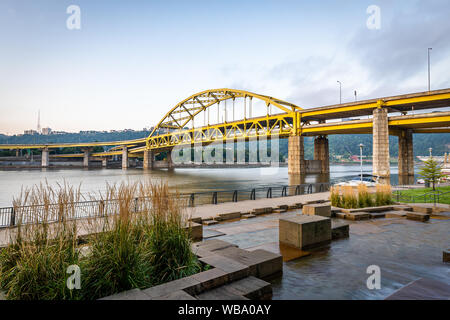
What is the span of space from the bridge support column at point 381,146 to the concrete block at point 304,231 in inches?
1601

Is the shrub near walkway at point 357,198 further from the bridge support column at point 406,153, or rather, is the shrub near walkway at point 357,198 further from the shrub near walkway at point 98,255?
the bridge support column at point 406,153

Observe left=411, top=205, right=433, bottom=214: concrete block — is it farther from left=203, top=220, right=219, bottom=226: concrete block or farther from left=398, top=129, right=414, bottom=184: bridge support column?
left=398, top=129, right=414, bottom=184: bridge support column

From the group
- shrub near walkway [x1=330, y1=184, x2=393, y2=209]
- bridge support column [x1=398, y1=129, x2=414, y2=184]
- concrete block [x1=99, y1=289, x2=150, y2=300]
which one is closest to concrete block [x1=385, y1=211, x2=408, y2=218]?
shrub near walkway [x1=330, y1=184, x2=393, y2=209]

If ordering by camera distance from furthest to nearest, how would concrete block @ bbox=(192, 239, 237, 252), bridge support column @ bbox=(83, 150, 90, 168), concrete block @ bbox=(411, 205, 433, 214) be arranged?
bridge support column @ bbox=(83, 150, 90, 168)
concrete block @ bbox=(411, 205, 433, 214)
concrete block @ bbox=(192, 239, 237, 252)

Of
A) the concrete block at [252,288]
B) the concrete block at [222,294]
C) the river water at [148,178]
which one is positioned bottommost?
the river water at [148,178]

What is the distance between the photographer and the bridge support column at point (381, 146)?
139ft

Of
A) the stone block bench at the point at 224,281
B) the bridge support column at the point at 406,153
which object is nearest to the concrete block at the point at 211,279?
the stone block bench at the point at 224,281

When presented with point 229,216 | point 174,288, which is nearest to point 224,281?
point 174,288

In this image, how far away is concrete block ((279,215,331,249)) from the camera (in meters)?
6.40

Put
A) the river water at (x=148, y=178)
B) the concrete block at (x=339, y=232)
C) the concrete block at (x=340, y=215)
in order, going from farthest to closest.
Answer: the river water at (x=148, y=178) < the concrete block at (x=340, y=215) < the concrete block at (x=339, y=232)

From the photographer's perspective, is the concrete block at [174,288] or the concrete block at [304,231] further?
the concrete block at [304,231]

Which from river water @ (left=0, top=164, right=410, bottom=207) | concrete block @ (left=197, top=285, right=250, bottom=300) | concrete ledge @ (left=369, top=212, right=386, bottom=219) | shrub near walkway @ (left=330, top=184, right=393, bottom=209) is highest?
shrub near walkway @ (left=330, top=184, right=393, bottom=209)

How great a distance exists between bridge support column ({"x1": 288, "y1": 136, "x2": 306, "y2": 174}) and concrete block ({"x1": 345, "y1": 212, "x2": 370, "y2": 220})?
174ft
